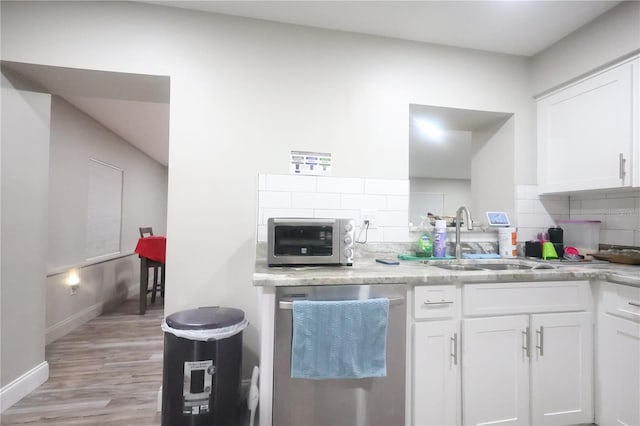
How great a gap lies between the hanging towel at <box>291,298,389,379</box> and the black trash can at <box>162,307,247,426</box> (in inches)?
17.0

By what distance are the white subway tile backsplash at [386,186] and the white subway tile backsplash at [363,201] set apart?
0.13ft

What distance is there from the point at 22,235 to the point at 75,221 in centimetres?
162

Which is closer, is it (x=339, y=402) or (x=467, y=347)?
(x=339, y=402)

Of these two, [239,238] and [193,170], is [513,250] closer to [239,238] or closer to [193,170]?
[239,238]

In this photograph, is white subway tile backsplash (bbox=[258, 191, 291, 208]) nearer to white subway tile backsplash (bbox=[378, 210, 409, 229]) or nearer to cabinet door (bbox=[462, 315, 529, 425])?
white subway tile backsplash (bbox=[378, 210, 409, 229])

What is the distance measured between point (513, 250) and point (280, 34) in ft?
7.17

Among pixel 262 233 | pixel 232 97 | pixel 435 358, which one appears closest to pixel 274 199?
pixel 262 233

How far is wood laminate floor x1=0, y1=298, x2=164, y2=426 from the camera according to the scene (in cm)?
175

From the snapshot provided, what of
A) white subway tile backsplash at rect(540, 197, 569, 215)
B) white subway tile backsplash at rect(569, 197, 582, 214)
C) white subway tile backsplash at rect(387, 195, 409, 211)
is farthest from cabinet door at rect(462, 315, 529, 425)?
white subway tile backsplash at rect(569, 197, 582, 214)

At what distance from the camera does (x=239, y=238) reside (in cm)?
190

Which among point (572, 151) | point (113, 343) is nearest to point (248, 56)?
point (572, 151)

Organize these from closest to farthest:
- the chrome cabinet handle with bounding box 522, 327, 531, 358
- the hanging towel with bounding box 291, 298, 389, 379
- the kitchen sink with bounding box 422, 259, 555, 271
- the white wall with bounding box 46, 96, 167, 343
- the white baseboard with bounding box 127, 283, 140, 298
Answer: the hanging towel with bounding box 291, 298, 389, 379
the chrome cabinet handle with bounding box 522, 327, 531, 358
the kitchen sink with bounding box 422, 259, 555, 271
the white wall with bounding box 46, 96, 167, 343
the white baseboard with bounding box 127, 283, 140, 298

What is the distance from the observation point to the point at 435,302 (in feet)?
4.74

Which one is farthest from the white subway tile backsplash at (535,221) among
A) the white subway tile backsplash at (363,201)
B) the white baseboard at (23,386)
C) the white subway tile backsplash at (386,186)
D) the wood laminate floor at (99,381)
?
the white baseboard at (23,386)
